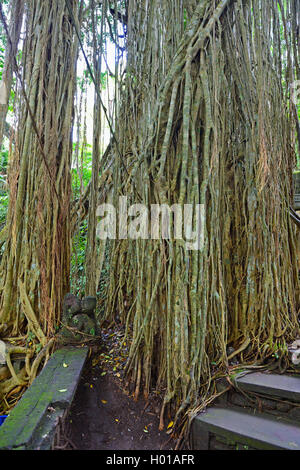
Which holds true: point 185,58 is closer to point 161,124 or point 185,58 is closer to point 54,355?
point 161,124

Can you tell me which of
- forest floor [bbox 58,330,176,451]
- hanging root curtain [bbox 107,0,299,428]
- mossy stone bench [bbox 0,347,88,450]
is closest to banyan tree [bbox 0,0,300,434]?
hanging root curtain [bbox 107,0,299,428]

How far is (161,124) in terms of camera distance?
2.15m

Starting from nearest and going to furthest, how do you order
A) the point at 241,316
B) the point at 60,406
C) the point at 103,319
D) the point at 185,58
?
1. the point at 60,406
2. the point at 185,58
3. the point at 241,316
4. the point at 103,319

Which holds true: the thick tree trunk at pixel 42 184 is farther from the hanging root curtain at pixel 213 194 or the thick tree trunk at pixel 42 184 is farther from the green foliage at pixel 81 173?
the hanging root curtain at pixel 213 194

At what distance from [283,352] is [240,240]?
0.88 metres

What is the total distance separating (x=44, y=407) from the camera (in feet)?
5.24

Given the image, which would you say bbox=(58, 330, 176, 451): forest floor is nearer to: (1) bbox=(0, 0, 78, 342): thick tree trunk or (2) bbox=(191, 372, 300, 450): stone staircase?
(2) bbox=(191, 372, 300, 450): stone staircase

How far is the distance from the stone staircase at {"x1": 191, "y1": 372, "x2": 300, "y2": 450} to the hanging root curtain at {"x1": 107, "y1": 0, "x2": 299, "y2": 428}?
14cm

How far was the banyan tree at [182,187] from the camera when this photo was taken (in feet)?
6.75

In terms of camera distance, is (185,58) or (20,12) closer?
(185,58)

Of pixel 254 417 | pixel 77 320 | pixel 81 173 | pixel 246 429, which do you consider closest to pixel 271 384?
pixel 254 417

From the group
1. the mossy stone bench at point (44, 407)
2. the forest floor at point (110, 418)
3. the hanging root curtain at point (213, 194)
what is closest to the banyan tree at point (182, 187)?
the hanging root curtain at point (213, 194)

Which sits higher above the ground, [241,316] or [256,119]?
[256,119]

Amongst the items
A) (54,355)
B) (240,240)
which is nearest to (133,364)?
(54,355)
